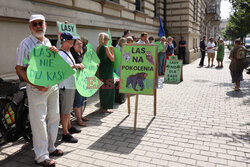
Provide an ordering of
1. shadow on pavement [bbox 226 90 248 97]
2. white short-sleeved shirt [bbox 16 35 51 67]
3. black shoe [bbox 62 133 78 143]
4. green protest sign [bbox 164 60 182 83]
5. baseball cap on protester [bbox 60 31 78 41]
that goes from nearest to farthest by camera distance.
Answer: white short-sleeved shirt [bbox 16 35 51 67]
baseball cap on protester [bbox 60 31 78 41]
black shoe [bbox 62 133 78 143]
shadow on pavement [bbox 226 90 248 97]
green protest sign [bbox 164 60 182 83]

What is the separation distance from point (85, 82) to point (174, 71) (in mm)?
6268

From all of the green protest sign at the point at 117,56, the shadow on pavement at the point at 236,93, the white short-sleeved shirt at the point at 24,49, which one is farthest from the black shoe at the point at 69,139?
the shadow on pavement at the point at 236,93

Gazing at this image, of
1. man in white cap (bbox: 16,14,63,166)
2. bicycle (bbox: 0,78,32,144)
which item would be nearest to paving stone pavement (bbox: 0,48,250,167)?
bicycle (bbox: 0,78,32,144)

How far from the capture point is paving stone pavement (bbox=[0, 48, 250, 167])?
3.32 m

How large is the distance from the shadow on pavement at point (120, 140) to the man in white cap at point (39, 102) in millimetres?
864

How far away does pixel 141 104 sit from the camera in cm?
630

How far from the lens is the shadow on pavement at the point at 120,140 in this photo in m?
3.70

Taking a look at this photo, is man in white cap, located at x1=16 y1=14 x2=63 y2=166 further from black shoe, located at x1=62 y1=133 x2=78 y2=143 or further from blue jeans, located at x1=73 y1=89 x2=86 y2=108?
blue jeans, located at x1=73 y1=89 x2=86 y2=108

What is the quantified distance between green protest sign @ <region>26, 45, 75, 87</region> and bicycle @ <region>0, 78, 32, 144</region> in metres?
0.88

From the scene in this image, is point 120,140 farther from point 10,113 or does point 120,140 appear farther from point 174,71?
point 174,71

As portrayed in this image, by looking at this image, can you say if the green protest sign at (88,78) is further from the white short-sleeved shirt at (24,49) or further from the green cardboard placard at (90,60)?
the white short-sleeved shirt at (24,49)

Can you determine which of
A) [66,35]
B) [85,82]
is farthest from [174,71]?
[66,35]

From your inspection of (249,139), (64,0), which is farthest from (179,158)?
(64,0)

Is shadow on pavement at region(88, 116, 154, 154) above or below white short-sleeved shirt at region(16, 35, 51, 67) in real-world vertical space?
below
